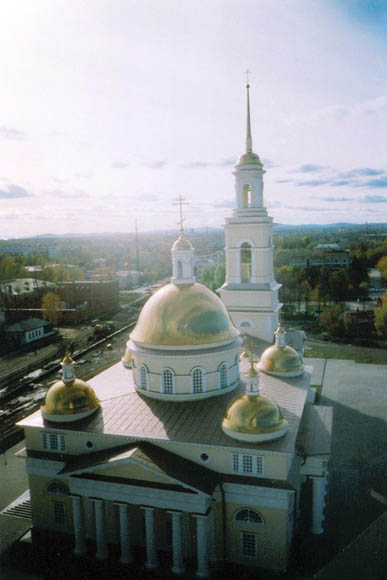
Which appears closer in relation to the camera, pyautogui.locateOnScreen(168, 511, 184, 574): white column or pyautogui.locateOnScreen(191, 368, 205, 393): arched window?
pyautogui.locateOnScreen(168, 511, 184, 574): white column

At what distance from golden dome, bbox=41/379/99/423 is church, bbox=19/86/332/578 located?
35 millimetres

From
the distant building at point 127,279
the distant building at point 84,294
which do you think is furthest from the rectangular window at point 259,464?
the distant building at point 127,279

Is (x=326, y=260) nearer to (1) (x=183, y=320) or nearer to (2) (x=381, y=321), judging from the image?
(2) (x=381, y=321)

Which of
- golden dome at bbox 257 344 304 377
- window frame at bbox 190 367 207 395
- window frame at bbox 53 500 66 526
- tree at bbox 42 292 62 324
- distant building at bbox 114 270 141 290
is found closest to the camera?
window frame at bbox 53 500 66 526

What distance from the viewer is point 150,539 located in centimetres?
1402

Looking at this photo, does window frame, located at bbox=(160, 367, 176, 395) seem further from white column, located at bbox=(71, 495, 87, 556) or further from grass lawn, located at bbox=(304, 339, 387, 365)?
grass lawn, located at bbox=(304, 339, 387, 365)

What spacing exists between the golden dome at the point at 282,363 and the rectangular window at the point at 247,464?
6.11 m

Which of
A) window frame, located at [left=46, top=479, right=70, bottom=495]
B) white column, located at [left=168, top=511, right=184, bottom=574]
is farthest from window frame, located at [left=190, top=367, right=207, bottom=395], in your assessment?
window frame, located at [left=46, top=479, right=70, bottom=495]

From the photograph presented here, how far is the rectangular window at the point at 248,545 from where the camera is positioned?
46.7ft

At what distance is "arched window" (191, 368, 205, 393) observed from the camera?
1694 centimetres

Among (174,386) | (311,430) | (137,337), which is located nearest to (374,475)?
(311,430)

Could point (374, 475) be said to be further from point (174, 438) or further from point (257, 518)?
point (174, 438)

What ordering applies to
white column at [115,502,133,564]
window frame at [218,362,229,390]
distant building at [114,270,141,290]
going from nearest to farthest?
1. white column at [115,502,133,564]
2. window frame at [218,362,229,390]
3. distant building at [114,270,141,290]

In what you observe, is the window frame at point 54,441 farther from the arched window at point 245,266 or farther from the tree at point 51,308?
the tree at point 51,308
